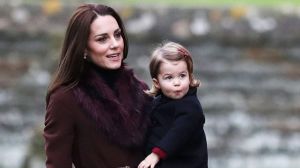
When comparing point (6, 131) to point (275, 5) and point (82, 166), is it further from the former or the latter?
point (82, 166)

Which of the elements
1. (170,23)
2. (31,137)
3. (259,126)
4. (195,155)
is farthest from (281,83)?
(195,155)

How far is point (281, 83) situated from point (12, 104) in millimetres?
2224

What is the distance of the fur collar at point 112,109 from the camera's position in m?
4.26

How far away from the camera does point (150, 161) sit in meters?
4.25

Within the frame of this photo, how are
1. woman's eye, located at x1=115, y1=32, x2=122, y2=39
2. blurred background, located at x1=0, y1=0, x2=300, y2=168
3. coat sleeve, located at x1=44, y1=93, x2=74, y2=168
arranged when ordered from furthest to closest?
1. blurred background, located at x1=0, y1=0, x2=300, y2=168
2. woman's eye, located at x1=115, y1=32, x2=122, y2=39
3. coat sleeve, located at x1=44, y1=93, x2=74, y2=168

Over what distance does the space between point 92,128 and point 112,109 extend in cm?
13

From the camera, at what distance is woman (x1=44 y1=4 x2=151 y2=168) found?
4211 millimetres

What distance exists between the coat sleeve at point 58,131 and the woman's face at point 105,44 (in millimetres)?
246

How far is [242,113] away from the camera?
24.8 ft

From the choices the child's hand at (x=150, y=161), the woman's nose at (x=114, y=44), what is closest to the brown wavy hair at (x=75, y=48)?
the woman's nose at (x=114, y=44)

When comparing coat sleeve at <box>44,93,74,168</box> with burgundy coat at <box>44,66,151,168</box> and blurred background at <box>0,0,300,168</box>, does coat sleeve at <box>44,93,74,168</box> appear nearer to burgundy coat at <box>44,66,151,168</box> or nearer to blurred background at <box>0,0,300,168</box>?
burgundy coat at <box>44,66,151,168</box>

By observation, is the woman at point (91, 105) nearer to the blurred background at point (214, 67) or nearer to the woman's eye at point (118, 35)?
the woman's eye at point (118, 35)

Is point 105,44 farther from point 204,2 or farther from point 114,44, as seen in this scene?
point 204,2

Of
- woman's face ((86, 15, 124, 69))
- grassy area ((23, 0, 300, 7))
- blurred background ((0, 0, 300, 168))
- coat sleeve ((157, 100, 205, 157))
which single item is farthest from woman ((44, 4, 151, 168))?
grassy area ((23, 0, 300, 7))
